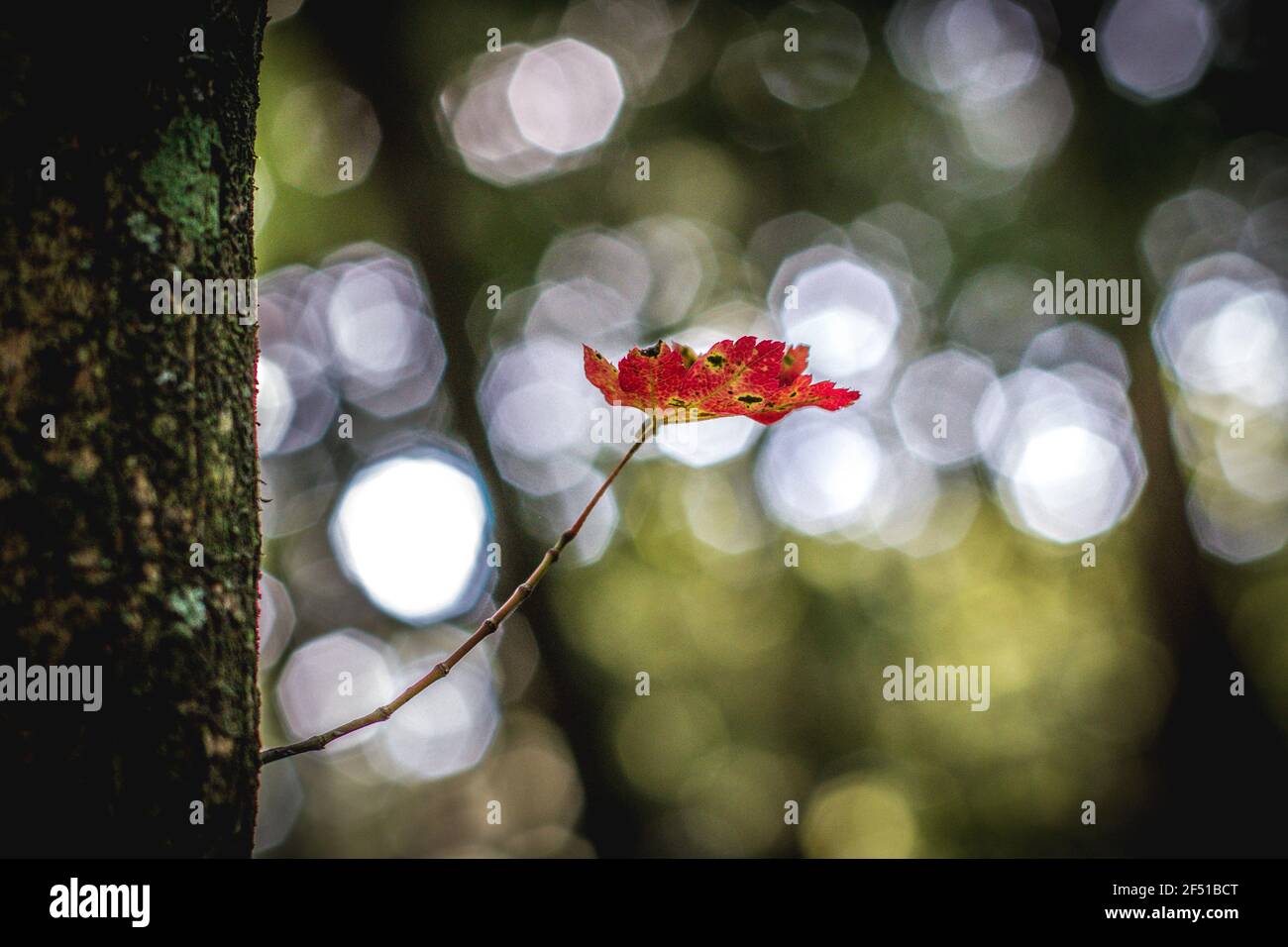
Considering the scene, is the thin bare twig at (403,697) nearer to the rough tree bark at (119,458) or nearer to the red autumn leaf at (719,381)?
the rough tree bark at (119,458)

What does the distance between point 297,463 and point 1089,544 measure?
590cm

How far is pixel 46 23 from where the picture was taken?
86 cm

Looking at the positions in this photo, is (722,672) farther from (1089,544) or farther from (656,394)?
(656,394)

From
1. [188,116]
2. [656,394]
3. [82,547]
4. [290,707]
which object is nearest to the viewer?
[82,547]

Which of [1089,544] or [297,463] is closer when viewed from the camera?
[1089,544]

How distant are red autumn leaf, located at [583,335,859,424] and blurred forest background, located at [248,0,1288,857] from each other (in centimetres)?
331

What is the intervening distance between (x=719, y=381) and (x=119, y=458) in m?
0.74

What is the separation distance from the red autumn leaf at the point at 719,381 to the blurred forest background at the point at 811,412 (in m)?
3.31

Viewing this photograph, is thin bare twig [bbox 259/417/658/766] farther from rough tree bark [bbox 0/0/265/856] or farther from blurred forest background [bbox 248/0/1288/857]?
blurred forest background [bbox 248/0/1288/857]

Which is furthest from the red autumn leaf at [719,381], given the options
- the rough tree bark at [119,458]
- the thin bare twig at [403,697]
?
the rough tree bark at [119,458]

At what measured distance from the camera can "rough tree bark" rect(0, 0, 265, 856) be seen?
0.80 meters

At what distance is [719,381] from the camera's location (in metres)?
1.15

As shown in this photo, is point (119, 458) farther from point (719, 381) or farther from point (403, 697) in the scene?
point (719, 381)
